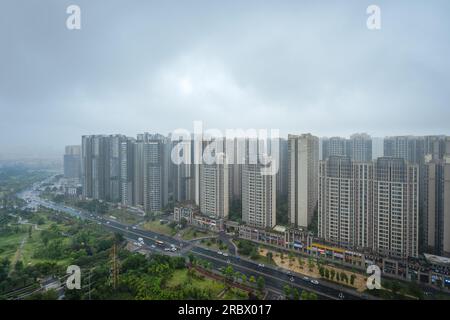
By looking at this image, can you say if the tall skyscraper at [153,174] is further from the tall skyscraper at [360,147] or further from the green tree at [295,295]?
the tall skyscraper at [360,147]

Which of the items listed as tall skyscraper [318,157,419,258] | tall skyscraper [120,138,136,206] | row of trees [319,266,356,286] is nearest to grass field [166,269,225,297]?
row of trees [319,266,356,286]

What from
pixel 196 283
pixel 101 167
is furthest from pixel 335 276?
pixel 101 167

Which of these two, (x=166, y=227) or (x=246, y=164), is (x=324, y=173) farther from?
(x=166, y=227)

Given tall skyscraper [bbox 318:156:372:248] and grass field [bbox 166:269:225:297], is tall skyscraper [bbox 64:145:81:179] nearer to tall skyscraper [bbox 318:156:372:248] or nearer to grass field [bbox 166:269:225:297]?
grass field [bbox 166:269:225:297]

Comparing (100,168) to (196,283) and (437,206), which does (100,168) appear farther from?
(437,206)

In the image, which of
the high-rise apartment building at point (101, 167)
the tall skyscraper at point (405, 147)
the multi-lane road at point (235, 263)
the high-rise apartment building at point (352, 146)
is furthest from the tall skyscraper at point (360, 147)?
the high-rise apartment building at point (101, 167)

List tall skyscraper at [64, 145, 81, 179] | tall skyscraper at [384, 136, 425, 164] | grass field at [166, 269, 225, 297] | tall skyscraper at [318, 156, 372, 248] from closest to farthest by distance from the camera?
grass field at [166, 269, 225, 297], tall skyscraper at [318, 156, 372, 248], tall skyscraper at [384, 136, 425, 164], tall skyscraper at [64, 145, 81, 179]

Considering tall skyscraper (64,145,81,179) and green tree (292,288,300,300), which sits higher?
tall skyscraper (64,145,81,179)
